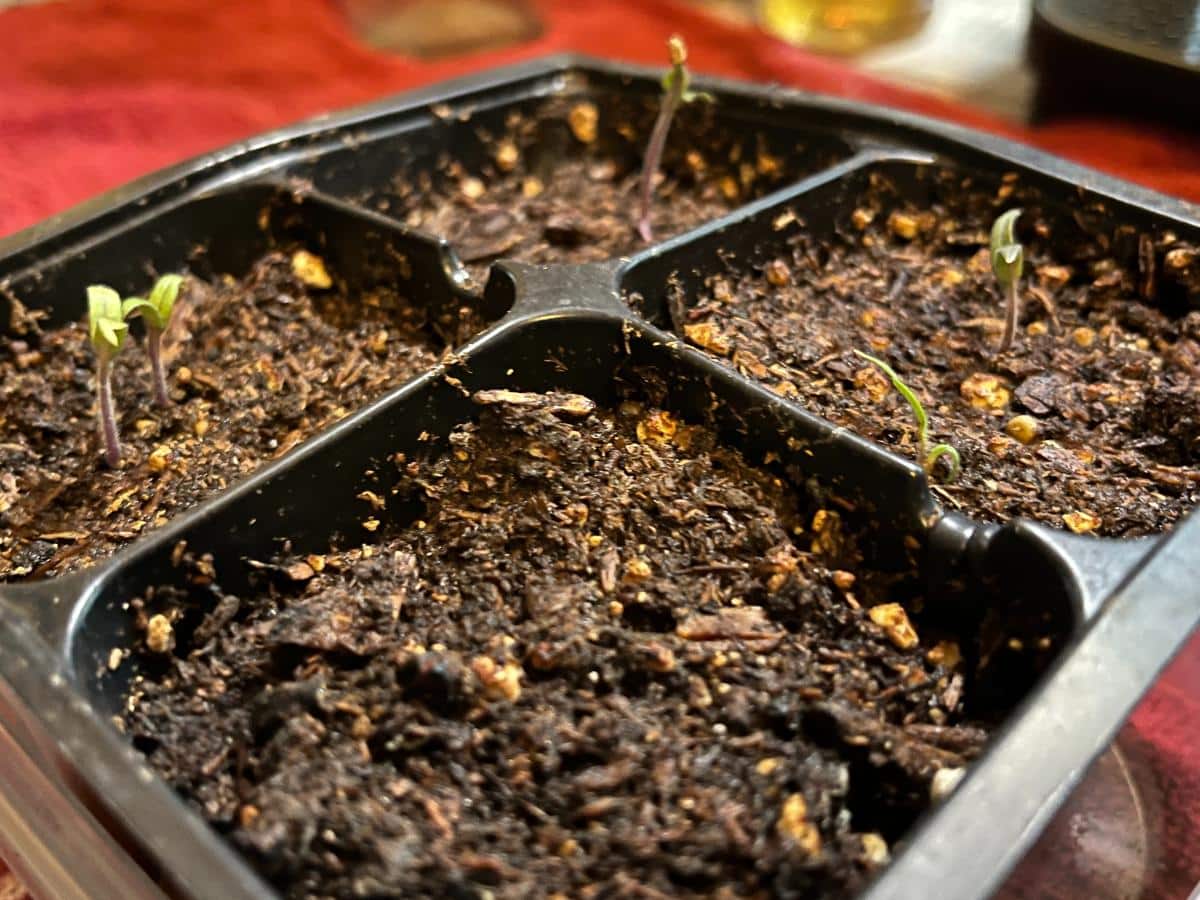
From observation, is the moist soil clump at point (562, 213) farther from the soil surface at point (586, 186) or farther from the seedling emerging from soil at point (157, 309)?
the seedling emerging from soil at point (157, 309)

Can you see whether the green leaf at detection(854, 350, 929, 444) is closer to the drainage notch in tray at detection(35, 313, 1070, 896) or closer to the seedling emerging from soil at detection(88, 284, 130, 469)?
the drainage notch in tray at detection(35, 313, 1070, 896)

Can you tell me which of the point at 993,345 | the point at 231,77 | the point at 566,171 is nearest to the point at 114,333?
the point at 566,171

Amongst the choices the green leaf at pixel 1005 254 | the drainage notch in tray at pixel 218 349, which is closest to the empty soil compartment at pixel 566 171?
the drainage notch in tray at pixel 218 349

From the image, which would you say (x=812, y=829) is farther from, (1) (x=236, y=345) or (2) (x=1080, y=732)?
(1) (x=236, y=345)

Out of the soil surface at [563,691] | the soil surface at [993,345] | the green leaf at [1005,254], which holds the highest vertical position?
the green leaf at [1005,254]

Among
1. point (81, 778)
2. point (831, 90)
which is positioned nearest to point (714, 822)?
point (81, 778)

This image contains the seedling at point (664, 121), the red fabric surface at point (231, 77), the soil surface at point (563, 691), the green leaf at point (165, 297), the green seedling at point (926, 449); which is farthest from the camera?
the red fabric surface at point (231, 77)

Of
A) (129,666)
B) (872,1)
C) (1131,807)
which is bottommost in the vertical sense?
(1131,807)
